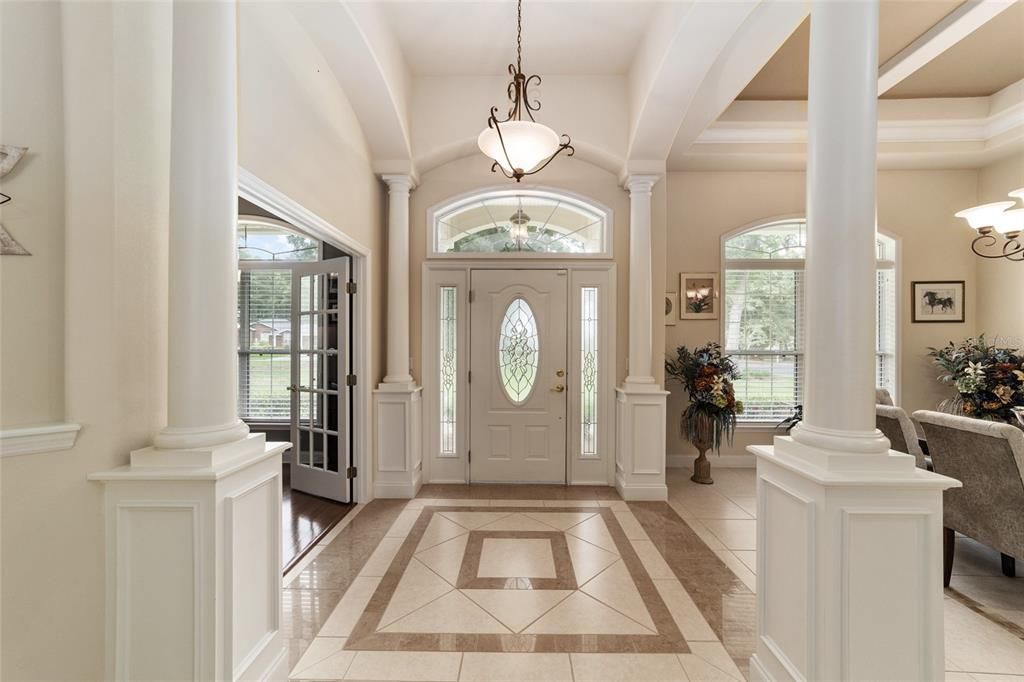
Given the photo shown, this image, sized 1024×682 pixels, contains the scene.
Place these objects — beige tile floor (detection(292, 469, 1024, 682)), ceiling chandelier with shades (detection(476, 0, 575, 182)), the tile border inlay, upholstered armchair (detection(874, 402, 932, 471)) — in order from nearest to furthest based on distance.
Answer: beige tile floor (detection(292, 469, 1024, 682)) < ceiling chandelier with shades (detection(476, 0, 575, 182)) < the tile border inlay < upholstered armchair (detection(874, 402, 932, 471))

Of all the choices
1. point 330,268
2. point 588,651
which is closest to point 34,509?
point 588,651

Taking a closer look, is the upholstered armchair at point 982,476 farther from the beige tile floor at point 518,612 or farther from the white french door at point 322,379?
the white french door at point 322,379

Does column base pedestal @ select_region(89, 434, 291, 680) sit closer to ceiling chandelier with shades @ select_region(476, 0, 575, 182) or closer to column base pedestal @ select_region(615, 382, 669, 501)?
ceiling chandelier with shades @ select_region(476, 0, 575, 182)

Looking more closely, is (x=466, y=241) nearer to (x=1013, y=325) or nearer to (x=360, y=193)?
(x=360, y=193)

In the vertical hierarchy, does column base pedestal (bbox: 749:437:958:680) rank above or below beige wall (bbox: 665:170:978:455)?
below

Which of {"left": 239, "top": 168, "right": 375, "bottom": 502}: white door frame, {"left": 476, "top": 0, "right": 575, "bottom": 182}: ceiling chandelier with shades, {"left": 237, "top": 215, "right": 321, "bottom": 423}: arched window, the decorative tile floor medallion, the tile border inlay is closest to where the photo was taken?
the decorative tile floor medallion

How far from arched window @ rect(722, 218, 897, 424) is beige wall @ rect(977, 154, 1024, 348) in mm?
858

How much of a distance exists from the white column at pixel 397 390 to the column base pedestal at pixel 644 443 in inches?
74.4

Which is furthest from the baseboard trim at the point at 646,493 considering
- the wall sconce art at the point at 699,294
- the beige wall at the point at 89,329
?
the beige wall at the point at 89,329

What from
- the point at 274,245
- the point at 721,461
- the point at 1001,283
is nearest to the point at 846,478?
the point at 721,461

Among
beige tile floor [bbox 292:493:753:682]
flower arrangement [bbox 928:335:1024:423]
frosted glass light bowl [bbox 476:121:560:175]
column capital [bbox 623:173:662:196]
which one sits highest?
column capital [bbox 623:173:662:196]

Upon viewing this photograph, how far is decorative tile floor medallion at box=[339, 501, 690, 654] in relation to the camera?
2.11m

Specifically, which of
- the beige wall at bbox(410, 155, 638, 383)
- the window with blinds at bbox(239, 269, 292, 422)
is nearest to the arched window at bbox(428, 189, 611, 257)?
the beige wall at bbox(410, 155, 638, 383)

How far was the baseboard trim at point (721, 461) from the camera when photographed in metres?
4.95
